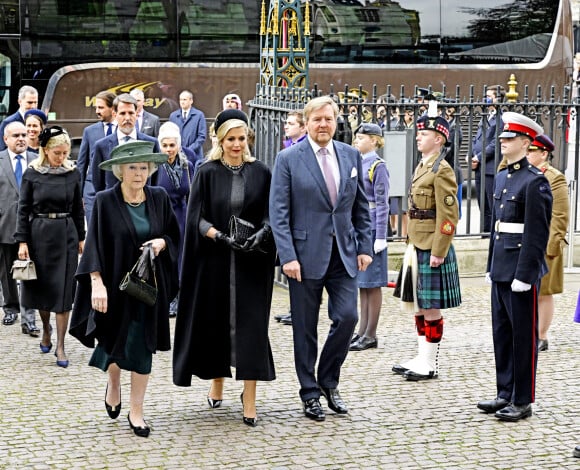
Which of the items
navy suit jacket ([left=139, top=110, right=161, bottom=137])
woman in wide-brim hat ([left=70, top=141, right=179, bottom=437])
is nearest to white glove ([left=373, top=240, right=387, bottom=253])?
woman in wide-brim hat ([left=70, top=141, right=179, bottom=437])

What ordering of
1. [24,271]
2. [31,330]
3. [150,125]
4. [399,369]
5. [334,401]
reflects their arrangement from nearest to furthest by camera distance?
1. [334,401]
2. [399,369]
3. [24,271]
4. [31,330]
5. [150,125]

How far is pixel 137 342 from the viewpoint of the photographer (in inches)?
284

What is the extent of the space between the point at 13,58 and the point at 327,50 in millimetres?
5223

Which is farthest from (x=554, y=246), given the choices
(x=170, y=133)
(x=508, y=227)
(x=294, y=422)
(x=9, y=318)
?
(x=9, y=318)

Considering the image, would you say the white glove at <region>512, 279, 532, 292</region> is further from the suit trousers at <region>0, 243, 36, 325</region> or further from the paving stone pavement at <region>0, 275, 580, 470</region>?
the suit trousers at <region>0, 243, 36, 325</region>

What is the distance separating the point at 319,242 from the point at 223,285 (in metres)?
0.65

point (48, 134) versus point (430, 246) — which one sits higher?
point (48, 134)

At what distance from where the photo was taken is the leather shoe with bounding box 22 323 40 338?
33.0 ft

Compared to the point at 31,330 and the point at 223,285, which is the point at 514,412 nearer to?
the point at 223,285

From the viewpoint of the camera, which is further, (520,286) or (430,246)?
(430,246)

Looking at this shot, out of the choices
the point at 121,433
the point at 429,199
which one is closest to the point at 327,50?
the point at 429,199

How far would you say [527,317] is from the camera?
751cm

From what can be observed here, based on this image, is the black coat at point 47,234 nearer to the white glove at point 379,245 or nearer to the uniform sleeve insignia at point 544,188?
the white glove at point 379,245

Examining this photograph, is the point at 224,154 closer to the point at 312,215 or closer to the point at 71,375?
the point at 312,215
